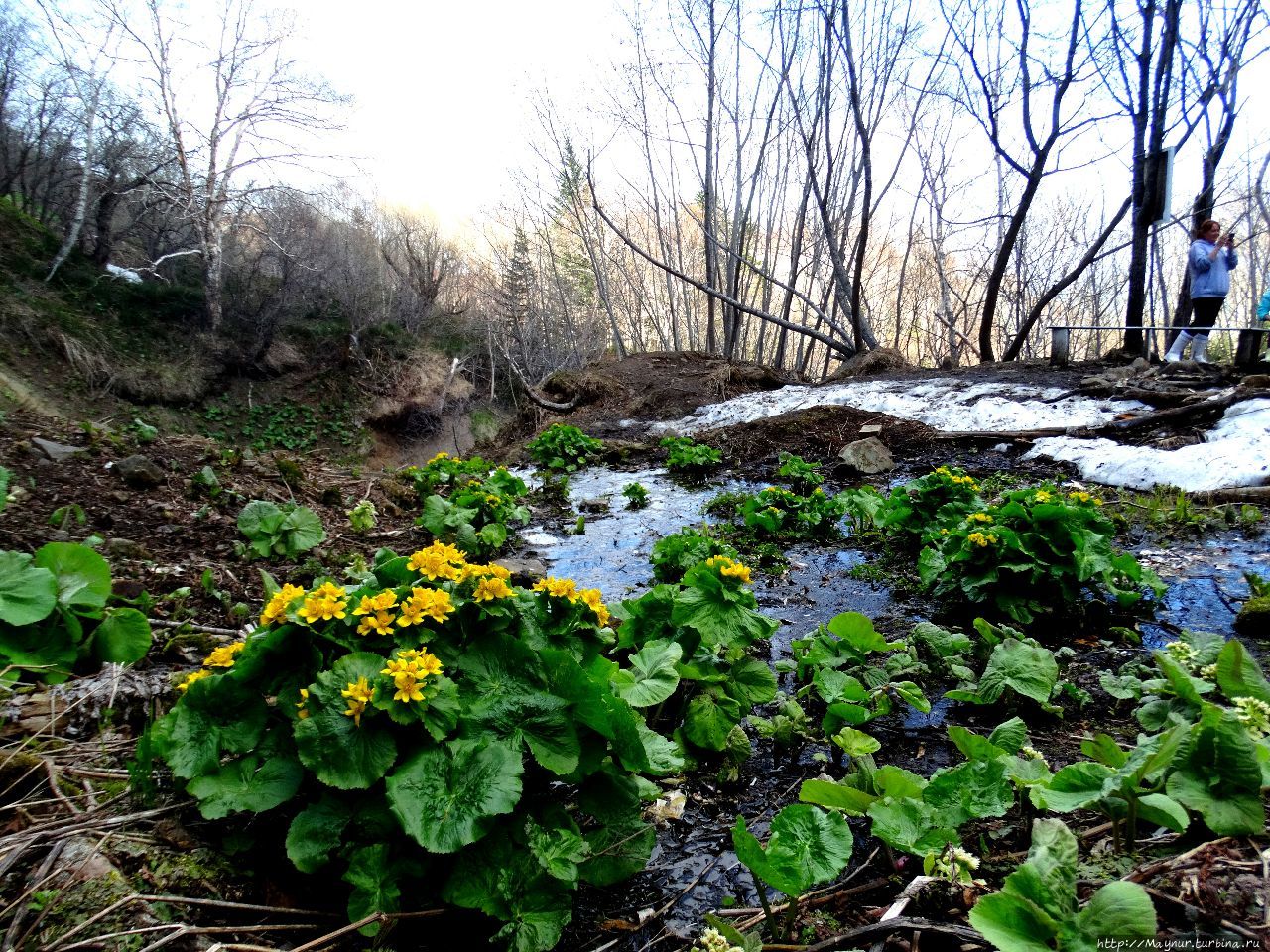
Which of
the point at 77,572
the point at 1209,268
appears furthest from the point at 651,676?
the point at 1209,268

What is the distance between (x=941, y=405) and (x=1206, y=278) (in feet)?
12.1

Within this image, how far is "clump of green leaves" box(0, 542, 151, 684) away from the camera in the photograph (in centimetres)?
161

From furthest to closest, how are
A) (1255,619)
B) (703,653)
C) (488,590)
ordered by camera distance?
(1255,619)
(703,653)
(488,590)

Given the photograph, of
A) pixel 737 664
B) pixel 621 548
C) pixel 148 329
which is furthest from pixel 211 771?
pixel 148 329

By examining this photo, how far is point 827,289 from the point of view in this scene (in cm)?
1250

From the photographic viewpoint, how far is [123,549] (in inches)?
106

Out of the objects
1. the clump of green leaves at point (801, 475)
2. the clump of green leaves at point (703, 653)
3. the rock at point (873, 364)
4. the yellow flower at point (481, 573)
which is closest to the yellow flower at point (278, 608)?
the yellow flower at point (481, 573)

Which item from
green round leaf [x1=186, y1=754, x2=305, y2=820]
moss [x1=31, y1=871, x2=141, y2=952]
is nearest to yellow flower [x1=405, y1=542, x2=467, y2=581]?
green round leaf [x1=186, y1=754, x2=305, y2=820]

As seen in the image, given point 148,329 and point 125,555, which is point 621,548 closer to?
point 125,555

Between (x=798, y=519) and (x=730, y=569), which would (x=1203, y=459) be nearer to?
(x=798, y=519)

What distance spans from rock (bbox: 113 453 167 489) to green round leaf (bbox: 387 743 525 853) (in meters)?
3.19

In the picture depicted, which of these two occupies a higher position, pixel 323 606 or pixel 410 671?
pixel 323 606

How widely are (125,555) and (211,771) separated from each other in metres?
2.08

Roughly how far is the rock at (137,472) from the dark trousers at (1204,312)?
1054 centimetres
